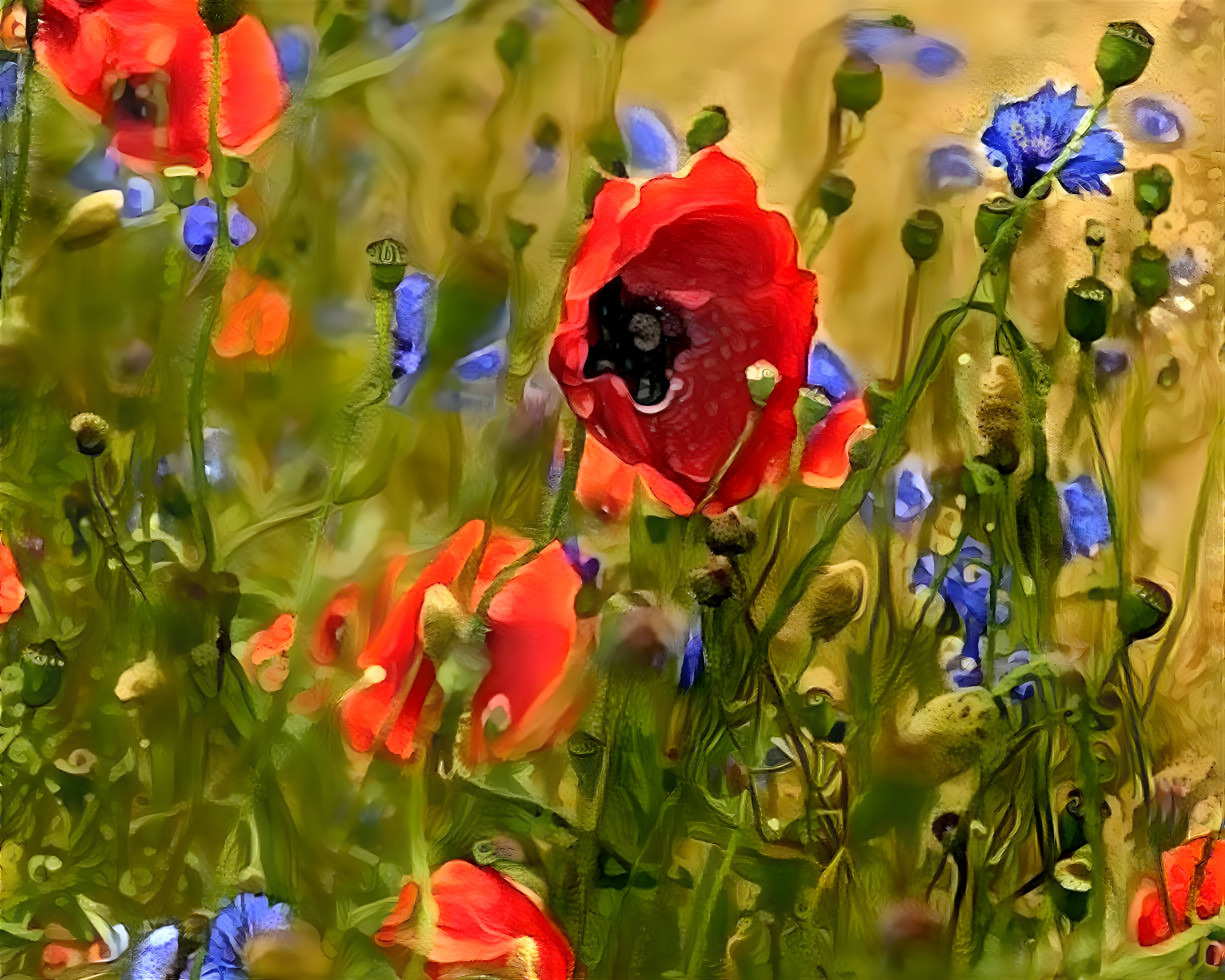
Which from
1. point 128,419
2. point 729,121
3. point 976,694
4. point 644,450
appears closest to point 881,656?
point 976,694

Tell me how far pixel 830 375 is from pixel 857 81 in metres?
0.14

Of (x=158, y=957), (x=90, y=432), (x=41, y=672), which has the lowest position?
(x=158, y=957)

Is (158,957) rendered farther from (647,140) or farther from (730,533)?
(647,140)

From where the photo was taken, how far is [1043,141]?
44 centimetres

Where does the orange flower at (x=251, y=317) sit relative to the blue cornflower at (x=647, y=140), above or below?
below

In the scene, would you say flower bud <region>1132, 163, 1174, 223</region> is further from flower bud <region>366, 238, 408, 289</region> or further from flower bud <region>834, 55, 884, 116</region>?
flower bud <region>366, 238, 408, 289</region>

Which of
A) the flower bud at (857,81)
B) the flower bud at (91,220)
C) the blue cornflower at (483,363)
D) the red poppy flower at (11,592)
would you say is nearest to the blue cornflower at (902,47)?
the flower bud at (857,81)

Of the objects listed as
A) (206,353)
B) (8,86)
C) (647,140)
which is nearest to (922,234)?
(647,140)

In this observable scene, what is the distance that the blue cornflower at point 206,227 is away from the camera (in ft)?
1.47

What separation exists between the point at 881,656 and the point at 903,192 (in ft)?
0.73

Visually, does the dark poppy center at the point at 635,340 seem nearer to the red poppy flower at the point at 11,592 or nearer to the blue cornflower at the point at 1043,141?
the blue cornflower at the point at 1043,141

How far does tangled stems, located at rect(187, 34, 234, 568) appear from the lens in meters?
0.45

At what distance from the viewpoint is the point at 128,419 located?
45 centimetres

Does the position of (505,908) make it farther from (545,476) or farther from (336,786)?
(545,476)
